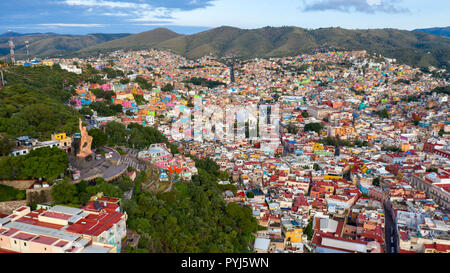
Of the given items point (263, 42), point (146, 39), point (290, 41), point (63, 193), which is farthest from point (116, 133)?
point (146, 39)

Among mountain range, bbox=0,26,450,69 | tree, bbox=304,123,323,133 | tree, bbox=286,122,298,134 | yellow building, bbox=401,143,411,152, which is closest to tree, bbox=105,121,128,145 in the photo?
tree, bbox=286,122,298,134

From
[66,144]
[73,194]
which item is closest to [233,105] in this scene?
[66,144]

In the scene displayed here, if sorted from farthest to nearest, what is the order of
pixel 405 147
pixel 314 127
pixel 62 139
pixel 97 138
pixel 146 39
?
pixel 146 39 → pixel 314 127 → pixel 405 147 → pixel 97 138 → pixel 62 139

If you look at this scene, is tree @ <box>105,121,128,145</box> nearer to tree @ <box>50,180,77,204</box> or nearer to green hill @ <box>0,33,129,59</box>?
tree @ <box>50,180,77,204</box>

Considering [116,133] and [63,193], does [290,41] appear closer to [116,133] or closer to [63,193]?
[116,133]
